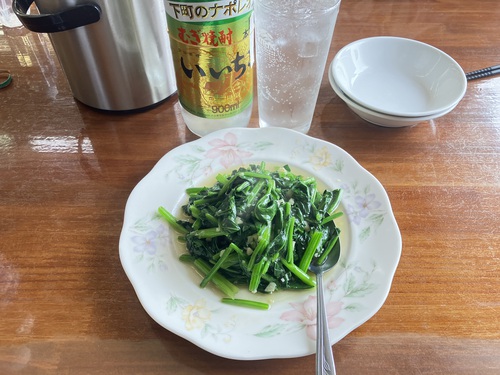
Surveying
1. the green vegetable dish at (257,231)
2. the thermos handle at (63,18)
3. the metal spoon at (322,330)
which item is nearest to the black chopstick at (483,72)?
the green vegetable dish at (257,231)

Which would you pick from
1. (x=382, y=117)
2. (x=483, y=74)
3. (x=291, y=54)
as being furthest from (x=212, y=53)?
(x=483, y=74)

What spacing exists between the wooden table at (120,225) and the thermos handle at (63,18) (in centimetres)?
27

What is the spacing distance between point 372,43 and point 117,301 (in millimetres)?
913

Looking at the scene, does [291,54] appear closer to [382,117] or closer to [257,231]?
[382,117]

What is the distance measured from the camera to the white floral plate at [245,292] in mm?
589

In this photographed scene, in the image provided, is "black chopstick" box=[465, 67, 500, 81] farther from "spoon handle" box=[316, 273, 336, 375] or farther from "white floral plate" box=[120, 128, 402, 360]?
"spoon handle" box=[316, 273, 336, 375]

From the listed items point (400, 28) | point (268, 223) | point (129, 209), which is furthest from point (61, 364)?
point (400, 28)

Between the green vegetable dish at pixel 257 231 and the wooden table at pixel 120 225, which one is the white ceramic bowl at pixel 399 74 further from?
the green vegetable dish at pixel 257 231

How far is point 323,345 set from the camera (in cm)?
56

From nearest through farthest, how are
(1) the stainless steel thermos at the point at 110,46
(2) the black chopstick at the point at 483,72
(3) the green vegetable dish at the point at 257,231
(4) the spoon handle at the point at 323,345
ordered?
(4) the spoon handle at the point at 323,345, (3) the green vegetable dish at the point at 257,231, (1) the stainless steel thermos at the point at 110,46, (2) the black chopstick at the point at 483,72

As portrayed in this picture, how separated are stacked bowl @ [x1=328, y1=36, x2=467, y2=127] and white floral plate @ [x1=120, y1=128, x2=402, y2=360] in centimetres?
21

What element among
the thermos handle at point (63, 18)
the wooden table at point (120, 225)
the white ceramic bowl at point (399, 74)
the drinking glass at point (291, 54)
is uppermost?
the thermos handle at point (63, 18)

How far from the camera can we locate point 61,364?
61 cm

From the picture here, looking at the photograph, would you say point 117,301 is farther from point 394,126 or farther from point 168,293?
point 394,126
